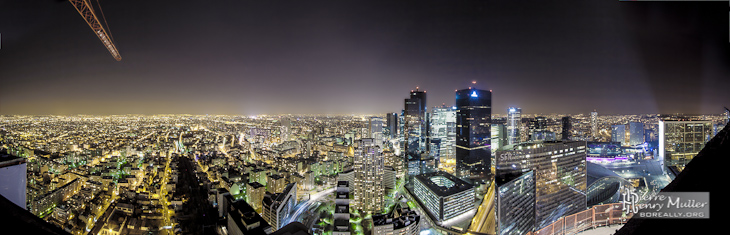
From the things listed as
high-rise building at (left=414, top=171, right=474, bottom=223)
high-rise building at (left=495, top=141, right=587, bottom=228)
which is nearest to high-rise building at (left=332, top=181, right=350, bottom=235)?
high-rise building at (left=414, top=171, right=474, bottom=223)

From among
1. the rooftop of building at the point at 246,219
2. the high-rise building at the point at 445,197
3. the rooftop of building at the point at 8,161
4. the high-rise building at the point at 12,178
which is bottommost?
the high-rise building at the point at 445,197

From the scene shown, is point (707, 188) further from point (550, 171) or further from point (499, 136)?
point (499, 136)

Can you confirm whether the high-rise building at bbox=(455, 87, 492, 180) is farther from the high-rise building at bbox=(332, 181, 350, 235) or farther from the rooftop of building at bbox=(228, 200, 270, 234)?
the rooftop of building at bbox=(228, 200, 270, 234)

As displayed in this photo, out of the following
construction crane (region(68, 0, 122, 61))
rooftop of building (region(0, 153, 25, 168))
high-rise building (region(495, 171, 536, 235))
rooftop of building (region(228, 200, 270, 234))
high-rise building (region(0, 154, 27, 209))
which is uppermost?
construction crane (region(68, 0, 122, 61))

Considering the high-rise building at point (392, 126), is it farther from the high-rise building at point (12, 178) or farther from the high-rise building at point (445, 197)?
the high-rise building at point (12, 178)

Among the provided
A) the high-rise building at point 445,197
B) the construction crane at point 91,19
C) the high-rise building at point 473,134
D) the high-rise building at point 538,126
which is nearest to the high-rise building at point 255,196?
the construction crane at point 91,19

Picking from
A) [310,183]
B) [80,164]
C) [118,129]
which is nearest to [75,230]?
[310,183]

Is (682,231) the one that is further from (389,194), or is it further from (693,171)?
(389,194)

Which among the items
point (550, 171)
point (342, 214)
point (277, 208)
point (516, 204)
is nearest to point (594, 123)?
point (550, 171)
